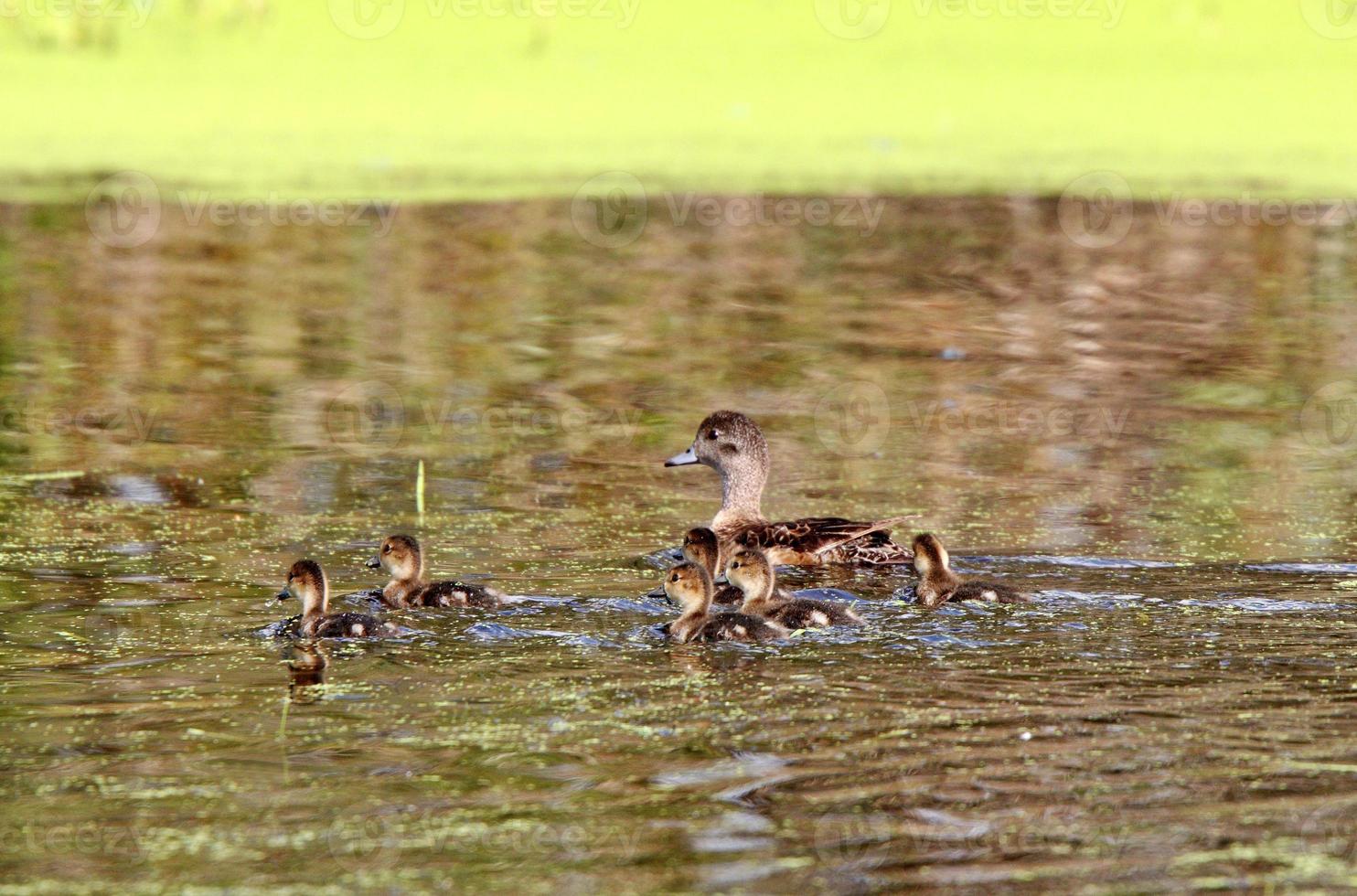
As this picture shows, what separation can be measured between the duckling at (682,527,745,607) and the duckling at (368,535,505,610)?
2.28 ft

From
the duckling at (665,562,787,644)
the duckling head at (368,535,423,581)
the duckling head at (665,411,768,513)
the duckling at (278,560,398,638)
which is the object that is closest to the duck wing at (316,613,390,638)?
the duckling at (278,560,398,638)

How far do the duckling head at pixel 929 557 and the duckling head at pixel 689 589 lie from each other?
64cm

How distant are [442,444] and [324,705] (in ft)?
12.4

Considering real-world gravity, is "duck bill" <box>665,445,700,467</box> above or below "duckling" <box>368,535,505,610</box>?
above

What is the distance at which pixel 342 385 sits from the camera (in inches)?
384

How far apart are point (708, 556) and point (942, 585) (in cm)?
82

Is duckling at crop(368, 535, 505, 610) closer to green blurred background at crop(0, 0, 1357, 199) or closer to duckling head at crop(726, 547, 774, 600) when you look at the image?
duckling head at crop(726, 547, 774, 600)

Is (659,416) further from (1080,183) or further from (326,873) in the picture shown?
(1080,183)

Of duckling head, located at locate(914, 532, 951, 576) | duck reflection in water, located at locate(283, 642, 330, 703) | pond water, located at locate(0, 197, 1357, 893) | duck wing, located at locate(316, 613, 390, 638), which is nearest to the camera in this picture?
pond water, located at locate(0, 197, 1357, 893)

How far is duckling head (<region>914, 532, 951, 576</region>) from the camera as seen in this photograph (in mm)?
5836

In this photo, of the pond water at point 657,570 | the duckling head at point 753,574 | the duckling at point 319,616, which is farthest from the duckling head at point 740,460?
the duckling at point 319,616

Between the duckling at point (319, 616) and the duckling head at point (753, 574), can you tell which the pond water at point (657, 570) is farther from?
the duckling head at point (753, 574)

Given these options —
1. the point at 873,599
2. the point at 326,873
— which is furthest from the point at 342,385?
the point at 326,873

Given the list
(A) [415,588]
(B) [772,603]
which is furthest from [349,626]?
(B) [772,603]
